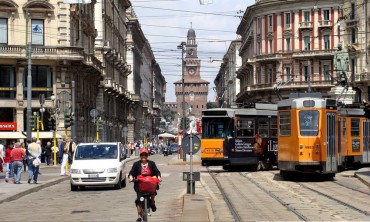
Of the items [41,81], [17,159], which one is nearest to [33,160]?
[17,159]

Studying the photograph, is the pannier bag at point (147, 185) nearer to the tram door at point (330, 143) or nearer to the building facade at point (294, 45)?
the tram door at point (330, 143)

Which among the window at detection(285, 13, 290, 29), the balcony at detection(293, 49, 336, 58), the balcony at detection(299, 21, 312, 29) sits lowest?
the balcony at detection(293, 49, 336, 58)

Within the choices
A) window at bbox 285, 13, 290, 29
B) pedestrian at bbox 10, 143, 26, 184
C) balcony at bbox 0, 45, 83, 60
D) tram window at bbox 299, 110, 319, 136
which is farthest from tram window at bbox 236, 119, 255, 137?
window at bbox 285, 13, 290, 29

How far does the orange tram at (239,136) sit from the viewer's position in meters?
38.5

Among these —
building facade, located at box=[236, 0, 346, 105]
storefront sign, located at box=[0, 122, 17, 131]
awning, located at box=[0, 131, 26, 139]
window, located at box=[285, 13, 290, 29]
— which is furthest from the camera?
window, located at box=[285, 13, 290, 29]

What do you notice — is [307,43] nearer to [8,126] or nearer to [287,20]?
[287,20]

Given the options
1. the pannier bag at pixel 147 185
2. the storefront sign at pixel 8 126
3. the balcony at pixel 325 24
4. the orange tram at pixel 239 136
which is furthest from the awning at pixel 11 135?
the balcony at pixel 325 24

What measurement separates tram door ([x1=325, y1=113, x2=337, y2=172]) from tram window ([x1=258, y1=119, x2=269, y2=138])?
8.73 m

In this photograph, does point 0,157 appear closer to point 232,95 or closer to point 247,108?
point 247,108

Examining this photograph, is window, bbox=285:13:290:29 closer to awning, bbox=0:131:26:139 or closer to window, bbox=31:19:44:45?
window, bbox=31:19:44:45

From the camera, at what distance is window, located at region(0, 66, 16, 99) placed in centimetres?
5828

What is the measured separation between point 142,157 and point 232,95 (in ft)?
445

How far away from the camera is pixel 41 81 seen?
5912 centimetres

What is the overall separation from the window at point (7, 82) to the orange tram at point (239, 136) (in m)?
23.1
